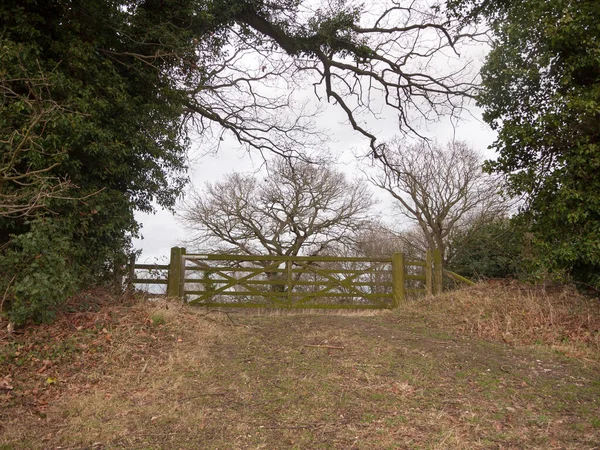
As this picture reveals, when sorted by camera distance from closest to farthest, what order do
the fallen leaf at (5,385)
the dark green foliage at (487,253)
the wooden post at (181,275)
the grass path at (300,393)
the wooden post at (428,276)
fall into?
the grass path at (300,393), the fallen leaf at (5,385), the wooden post at (181,275), the wooden post at (428,276), the dark green foliage at (487,253)

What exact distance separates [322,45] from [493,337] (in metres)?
7.79

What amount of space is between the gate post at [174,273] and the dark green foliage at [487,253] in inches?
366

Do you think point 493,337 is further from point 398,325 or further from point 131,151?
point 131,151

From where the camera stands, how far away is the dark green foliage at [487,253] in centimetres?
1523

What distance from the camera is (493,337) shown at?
7.15 meters

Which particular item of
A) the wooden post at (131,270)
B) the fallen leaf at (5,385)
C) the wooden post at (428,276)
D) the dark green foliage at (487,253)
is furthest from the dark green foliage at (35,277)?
the dark green foliage at (487,253)

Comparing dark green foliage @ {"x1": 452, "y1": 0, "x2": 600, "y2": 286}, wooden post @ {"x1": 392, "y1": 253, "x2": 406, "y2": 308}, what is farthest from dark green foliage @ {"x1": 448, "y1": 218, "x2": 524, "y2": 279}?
dark green foliage @ {"x1": 452, "y1": 0, "x2": 600, "y2": 286}

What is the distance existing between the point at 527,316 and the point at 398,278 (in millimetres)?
Result: 3937

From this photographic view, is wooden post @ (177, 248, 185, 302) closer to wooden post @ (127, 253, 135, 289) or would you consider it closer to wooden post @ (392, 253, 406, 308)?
wooden post @ (127, 253, 135, 289)

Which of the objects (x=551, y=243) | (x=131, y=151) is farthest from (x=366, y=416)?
(x=131, y=151)

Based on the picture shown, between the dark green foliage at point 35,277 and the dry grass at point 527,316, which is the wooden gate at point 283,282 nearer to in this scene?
the dry grass at point 527,316

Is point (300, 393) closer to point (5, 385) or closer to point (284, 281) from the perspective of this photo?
point (5, 385)

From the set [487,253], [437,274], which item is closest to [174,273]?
[437,274]

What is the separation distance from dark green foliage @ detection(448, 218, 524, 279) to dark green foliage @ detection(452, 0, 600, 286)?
550 centimetres
